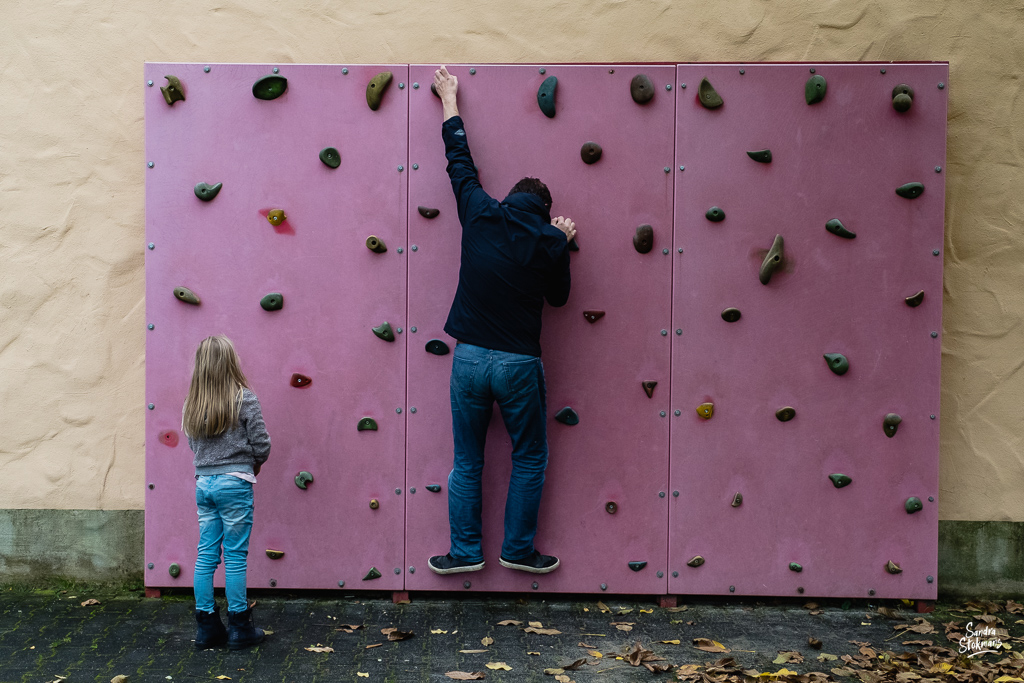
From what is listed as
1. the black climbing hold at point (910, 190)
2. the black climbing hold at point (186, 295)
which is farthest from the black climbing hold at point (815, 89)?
the black climbing hold at point (186, 295)

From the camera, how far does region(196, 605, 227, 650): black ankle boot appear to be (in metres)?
3.81

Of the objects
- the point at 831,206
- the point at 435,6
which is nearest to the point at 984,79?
the point at 831,206

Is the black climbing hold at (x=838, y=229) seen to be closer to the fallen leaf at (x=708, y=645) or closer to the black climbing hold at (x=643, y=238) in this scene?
the black climbing hold at (x=643, y=238)

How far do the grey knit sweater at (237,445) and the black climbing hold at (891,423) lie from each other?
314 centimetres

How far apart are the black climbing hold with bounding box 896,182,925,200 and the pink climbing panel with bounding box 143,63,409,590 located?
2.56 metres

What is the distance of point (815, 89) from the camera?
420 centimetres

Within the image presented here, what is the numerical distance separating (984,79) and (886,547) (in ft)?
8.59

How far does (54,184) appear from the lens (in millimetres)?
4559

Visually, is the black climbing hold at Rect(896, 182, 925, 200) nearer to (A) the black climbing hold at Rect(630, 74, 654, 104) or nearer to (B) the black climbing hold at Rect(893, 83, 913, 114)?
(B) the black climbing hold at Rect(893, 83, 913, 114)

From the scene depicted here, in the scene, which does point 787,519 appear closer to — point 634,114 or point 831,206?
point 831,206

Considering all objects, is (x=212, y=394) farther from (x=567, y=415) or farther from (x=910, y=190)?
(x=910, y=190)

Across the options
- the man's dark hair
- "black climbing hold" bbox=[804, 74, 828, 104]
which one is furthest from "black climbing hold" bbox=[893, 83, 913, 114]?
the man's dark hair

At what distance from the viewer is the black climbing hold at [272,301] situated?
4293mm

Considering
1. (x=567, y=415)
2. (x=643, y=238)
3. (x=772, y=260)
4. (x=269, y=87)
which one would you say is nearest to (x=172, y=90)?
(x=269, y=87)
